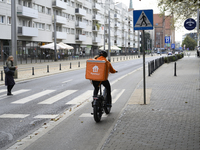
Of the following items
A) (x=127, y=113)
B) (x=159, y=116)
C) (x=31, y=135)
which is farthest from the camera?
(x=127, y=113)

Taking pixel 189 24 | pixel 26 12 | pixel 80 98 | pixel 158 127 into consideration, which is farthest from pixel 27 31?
pixel 158 127

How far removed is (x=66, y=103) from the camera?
10336mm

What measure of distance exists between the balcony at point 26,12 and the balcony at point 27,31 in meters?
1.88

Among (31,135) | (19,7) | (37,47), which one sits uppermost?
(19,7)

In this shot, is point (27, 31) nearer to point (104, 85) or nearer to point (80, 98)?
point (80, 98)

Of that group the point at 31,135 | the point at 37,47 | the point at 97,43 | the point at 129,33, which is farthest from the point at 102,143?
the point at 129,33

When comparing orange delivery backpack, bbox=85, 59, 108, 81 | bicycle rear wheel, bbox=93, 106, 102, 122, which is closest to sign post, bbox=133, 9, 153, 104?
orange delivery backpack, bbox=85, 59, 108, 81

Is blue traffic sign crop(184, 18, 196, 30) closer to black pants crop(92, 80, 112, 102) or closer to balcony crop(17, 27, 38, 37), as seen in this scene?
black pants crop(92, 80, 112, 102)

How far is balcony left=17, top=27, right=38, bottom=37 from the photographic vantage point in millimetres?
42125

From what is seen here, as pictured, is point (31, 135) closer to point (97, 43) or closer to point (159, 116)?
point (159, 116)

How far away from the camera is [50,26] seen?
5250 centimetres

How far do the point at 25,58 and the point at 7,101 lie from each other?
3241cm

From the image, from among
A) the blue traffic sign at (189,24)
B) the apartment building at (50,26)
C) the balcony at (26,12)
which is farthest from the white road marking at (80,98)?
the balcony at (26,12)

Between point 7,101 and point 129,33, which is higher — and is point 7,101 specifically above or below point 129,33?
below
